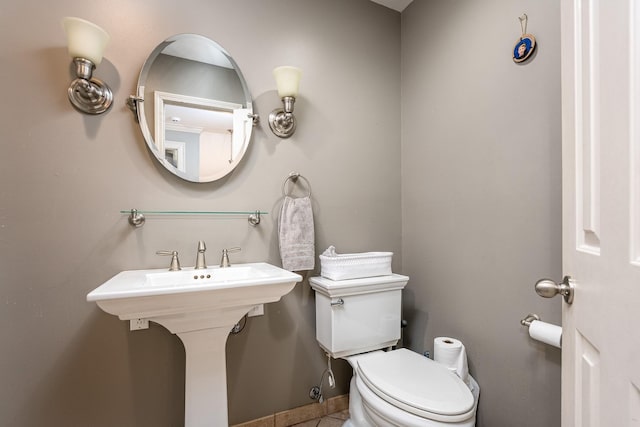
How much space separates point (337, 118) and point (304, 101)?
0.72ft

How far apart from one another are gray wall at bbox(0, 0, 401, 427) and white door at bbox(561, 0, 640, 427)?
120 centimetres

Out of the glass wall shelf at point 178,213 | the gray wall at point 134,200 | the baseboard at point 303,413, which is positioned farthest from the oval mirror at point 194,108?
the baseboard at point 303,413

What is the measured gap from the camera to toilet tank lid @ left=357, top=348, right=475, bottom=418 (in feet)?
3.51

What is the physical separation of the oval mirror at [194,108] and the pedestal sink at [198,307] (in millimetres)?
533

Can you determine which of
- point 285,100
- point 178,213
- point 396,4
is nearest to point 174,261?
point 178,213

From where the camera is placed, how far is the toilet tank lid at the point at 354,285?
151 centimetres

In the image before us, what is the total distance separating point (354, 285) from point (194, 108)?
117cm

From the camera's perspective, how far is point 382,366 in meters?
1.36

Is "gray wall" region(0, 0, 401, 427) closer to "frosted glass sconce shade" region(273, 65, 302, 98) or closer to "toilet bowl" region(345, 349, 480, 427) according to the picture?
"frosted glass sconce shade" region(273, 65, 302, 98)

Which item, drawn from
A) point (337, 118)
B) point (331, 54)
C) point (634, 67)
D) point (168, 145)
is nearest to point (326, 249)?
point (337, 118)

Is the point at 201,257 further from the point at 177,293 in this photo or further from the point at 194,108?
the point at 194,108

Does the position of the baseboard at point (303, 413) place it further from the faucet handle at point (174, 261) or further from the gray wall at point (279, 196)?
the faucet handle at point (174, 261)

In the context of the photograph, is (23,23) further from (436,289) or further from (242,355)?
(436,289)

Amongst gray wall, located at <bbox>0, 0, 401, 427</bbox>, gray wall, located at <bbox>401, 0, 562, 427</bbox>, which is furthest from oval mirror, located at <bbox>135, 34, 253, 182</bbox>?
gray wall, located at <bbox>401, 0, 562, 427</bbox>
